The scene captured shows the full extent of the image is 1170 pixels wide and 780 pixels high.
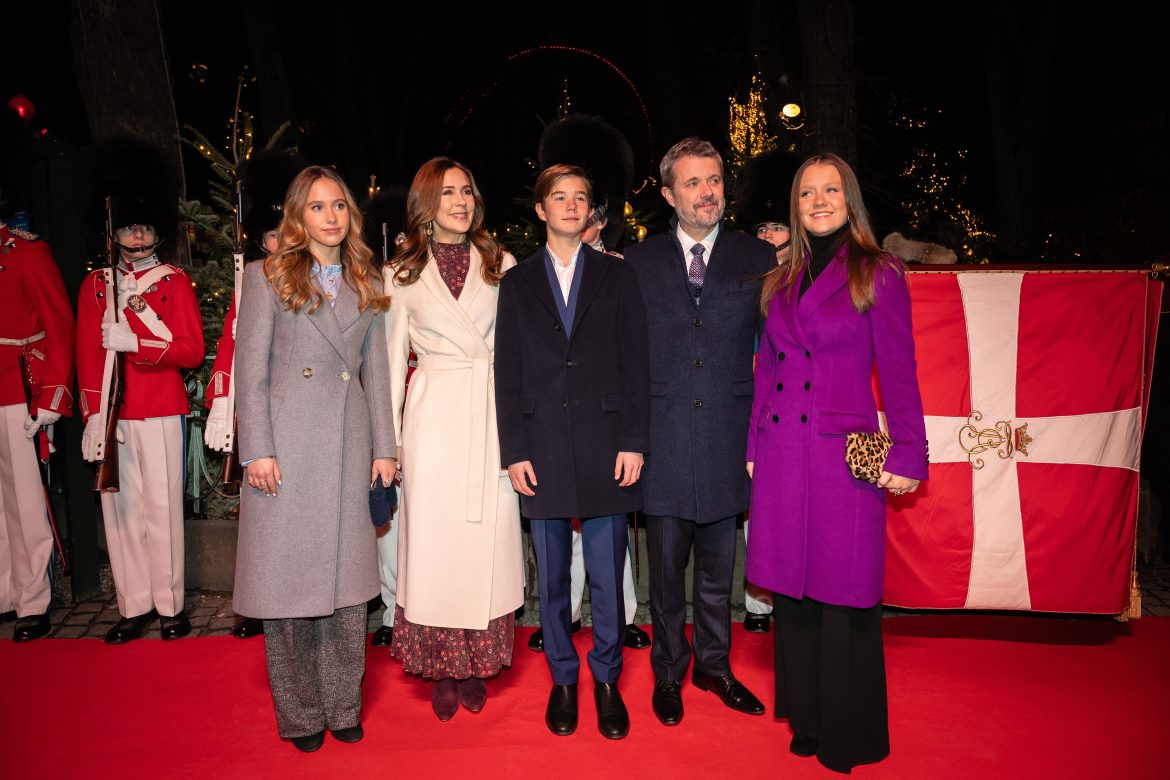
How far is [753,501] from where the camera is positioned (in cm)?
353

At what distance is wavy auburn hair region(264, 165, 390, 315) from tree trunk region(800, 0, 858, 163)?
15.4 ft

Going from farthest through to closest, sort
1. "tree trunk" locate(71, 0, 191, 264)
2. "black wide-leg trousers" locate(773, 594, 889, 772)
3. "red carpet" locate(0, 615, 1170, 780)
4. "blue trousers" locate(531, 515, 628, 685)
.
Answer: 1. "tree trunk" locate(71, 0, 191, 264)
2. "blue trousers" locate(531, 515, 628, 685)
3. "red carpet" locate(0, 615, 1170, 780)
4. "black wide-leg trousers" locate(773, 594, 889, 772)

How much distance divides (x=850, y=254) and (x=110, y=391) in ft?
12.6

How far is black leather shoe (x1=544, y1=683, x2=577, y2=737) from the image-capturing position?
11.9 feet

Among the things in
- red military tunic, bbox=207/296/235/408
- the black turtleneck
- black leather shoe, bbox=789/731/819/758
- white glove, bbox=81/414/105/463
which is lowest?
black leather shoe, bbox=789/731/819/758

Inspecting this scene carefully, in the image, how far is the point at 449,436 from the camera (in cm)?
373

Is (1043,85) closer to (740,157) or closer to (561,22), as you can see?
(740,157)

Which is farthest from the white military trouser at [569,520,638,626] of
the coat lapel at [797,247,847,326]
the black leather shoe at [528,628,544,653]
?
the coat lapel at [797,247,847,326]

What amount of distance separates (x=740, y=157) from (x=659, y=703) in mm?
4697

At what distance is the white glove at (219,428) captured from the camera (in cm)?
427

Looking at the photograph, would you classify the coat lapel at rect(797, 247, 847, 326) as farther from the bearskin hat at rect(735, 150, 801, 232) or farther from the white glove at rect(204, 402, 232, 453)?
the white glove at rect(204, 402, 232, 453)

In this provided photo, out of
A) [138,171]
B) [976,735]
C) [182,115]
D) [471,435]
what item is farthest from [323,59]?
[976,735]

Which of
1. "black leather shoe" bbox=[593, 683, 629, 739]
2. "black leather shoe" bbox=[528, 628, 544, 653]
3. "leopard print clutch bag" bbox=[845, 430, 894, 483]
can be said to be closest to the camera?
"leopard print clutch bag" bbox=[845, 430, 894, 483]

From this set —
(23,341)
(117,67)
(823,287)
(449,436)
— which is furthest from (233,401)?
(117,67)
